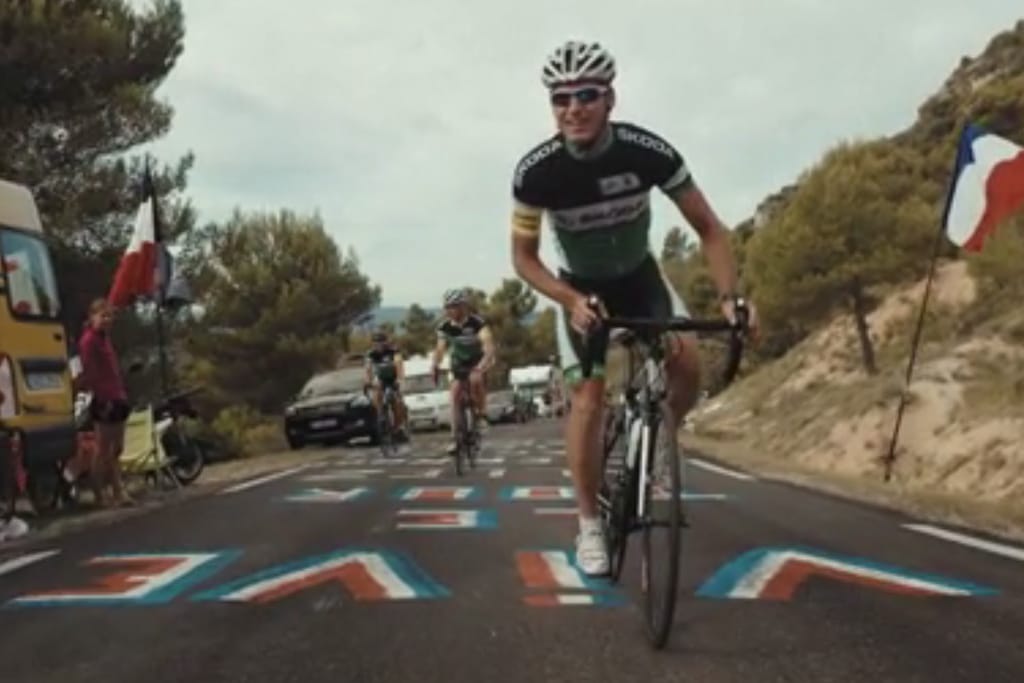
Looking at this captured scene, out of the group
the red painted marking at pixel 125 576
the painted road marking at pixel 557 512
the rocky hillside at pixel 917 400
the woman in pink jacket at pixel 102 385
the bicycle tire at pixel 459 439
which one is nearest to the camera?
the red painted marking at pixel 125 576

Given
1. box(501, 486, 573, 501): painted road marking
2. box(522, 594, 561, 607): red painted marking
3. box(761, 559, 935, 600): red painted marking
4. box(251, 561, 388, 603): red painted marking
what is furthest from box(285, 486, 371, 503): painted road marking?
box(522, 594, 561, 607): red painted marking

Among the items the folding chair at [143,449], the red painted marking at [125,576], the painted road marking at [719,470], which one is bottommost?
the painted road marking at [719,470]

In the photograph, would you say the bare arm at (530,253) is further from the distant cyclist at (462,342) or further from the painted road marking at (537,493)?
the distant cyclist at (462,342)

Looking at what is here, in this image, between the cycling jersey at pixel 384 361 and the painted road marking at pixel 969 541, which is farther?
the cycling jersey at pixel 384 361

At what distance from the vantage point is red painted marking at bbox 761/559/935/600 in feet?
19.7

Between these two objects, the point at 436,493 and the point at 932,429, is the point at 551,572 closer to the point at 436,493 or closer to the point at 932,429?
the point at 436,493

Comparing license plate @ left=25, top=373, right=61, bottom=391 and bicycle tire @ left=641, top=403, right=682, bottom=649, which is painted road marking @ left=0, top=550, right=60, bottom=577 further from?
bicycle tire @ left=641, top=403, right=682, bottom=649

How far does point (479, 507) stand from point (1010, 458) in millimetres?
8164

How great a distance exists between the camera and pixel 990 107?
5266 cm

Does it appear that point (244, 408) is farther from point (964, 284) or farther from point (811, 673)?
point (811, 673)

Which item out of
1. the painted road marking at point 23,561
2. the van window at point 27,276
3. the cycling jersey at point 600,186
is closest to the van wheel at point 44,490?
the van window at point 27,276

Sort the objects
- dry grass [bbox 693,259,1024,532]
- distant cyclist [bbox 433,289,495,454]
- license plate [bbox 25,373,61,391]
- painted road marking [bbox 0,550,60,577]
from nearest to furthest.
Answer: painted road marking [bbox 0,550,60,577]
license plate [bbox 25,373,61,391]
distant cyclist [bbox 433,289,495,454]
dry grass [bbox 693,259,1024,532]

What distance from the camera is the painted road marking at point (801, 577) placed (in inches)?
237

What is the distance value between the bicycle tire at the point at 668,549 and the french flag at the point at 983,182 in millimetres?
9787
